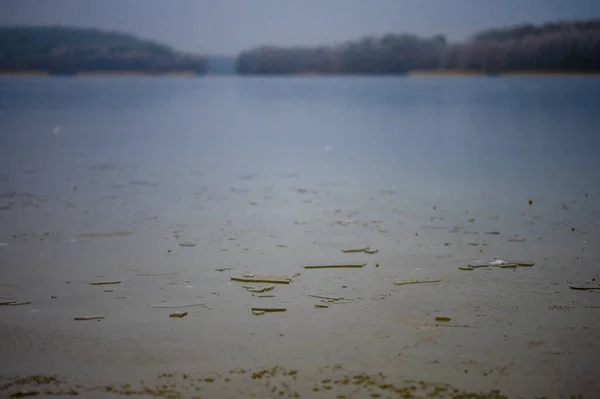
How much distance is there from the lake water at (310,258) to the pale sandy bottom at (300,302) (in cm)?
2

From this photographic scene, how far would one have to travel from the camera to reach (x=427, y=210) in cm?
905

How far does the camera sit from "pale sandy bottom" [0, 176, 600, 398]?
428cm

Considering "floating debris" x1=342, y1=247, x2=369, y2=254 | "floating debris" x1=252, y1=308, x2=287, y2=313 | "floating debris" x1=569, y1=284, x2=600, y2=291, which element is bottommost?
"floating debris" x1=252, y1=308, x2=287, y2=313

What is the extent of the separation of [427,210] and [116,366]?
5312mm

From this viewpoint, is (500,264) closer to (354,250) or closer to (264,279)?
(354,250)

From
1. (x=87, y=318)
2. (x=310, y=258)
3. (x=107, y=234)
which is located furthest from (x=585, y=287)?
(x=107, y=234)

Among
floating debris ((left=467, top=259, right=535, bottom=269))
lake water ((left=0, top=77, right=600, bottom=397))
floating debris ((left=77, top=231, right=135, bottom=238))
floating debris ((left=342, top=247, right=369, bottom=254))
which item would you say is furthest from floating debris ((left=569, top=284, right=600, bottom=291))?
floating debris ((left=77, top=231, right=135, bottom=238))

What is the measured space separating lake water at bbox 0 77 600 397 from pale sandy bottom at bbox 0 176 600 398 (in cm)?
2

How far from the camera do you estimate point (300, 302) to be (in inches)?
219

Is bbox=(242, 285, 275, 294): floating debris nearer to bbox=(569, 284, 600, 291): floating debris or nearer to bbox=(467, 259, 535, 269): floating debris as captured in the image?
bbox=(467, 259, 535, 269): floating debris

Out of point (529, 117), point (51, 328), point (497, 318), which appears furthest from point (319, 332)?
point (529, 117)

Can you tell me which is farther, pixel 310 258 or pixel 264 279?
pixel 310 258

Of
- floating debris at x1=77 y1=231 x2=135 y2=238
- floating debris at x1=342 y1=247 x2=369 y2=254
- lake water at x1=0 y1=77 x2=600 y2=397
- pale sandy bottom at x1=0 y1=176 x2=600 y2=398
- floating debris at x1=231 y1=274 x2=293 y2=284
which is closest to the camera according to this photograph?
pale sandy bottom at x1=0 y1=176 x2=600 y2=398

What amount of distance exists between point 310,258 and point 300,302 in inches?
50.4
